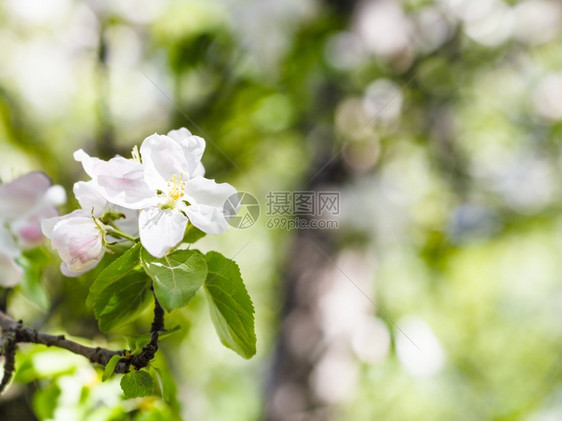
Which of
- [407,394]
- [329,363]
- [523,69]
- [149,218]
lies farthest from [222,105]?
[407,394]

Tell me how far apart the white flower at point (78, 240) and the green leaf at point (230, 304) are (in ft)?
0.27

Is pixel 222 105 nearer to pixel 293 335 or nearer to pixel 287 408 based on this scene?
pixel 293 335

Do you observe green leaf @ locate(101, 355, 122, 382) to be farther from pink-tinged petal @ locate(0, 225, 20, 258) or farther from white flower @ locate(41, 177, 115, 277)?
pink-tinged petal @ locate(0, 225, 20, 258)

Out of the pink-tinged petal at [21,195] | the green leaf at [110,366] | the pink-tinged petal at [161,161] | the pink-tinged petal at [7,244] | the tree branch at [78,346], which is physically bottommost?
the green leaf at [110,366]

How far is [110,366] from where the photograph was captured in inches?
15.3

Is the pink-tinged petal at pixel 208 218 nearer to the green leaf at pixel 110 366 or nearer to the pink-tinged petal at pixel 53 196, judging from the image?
the green leaf at pixel 110 366

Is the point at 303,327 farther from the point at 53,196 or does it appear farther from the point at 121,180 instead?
the point at 121,180

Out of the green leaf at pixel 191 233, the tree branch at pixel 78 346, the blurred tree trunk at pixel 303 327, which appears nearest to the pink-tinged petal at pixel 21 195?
the tree branch at pixel 78 346

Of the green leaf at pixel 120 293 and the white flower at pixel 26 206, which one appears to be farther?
the white flower at pixel 26 206

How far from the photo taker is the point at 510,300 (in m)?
3.46

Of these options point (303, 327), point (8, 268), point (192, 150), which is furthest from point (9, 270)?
point (303, 327)

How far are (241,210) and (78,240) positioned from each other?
120 millimetres

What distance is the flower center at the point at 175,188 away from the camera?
39 cm

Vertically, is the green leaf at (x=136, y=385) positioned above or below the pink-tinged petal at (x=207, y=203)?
below
